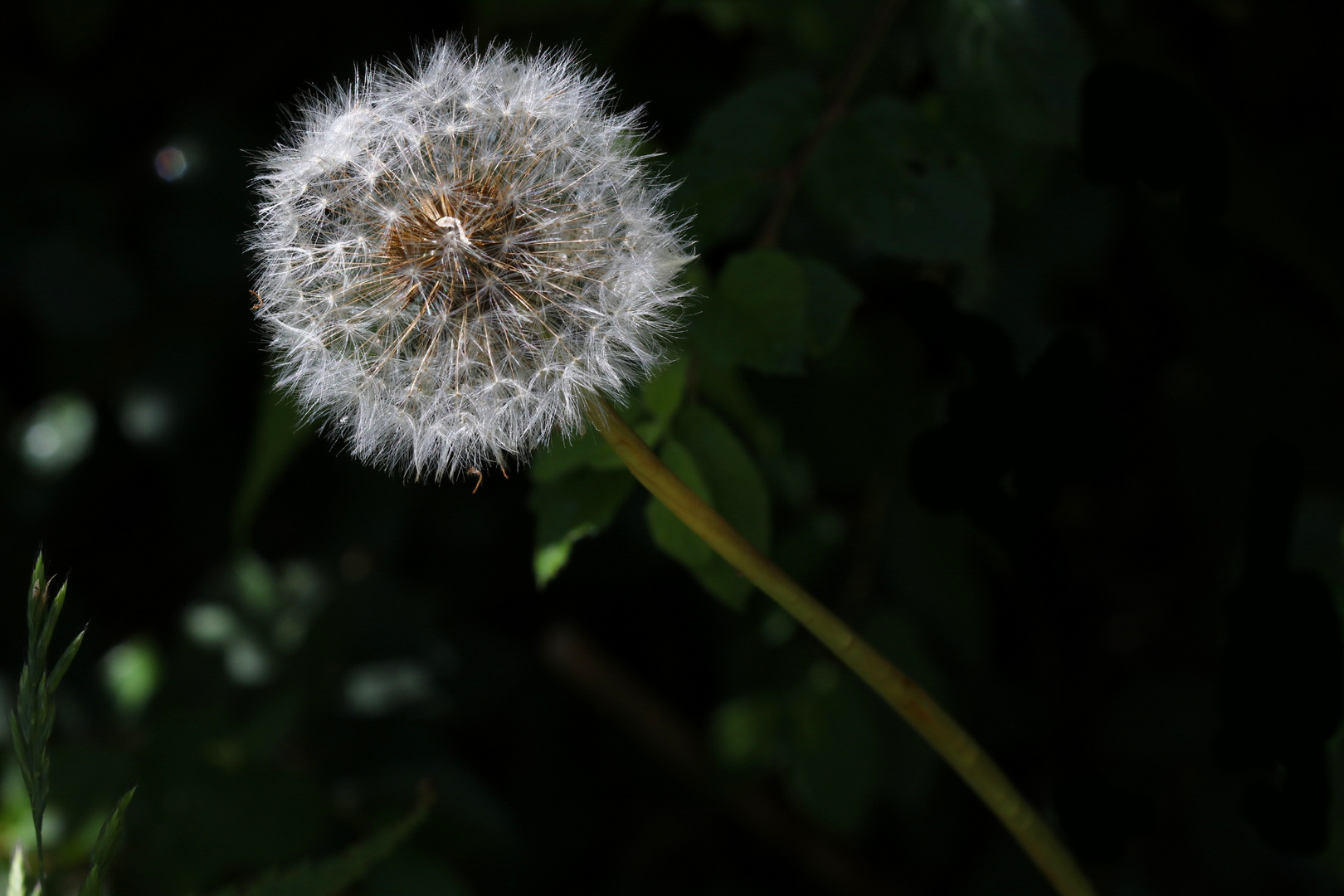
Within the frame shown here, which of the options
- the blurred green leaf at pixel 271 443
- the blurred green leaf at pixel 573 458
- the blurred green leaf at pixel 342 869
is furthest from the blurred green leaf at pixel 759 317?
the blurred green leaf at pixel 271 443

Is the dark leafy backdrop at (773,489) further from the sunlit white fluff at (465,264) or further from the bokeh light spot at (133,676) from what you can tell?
the sunlit white fluff at (465,264)

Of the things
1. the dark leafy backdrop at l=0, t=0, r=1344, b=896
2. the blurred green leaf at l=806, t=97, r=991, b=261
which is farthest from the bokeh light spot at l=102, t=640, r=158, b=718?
the blurred green leaf at l=806, t=97, r=991, b=261

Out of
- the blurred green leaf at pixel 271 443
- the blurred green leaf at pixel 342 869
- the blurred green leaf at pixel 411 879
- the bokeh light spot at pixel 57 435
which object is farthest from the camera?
the bokeh light spot at pixel 57 435

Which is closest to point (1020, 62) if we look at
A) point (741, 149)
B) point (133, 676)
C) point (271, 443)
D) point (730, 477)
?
point (741, 149)

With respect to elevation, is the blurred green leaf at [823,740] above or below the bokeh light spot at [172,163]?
below

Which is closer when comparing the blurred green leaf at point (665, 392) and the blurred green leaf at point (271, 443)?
the blurred green leaf at point (665, 392)

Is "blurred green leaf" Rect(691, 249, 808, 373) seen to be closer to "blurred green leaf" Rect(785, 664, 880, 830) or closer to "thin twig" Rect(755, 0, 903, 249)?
"thin twig" Rect(755, 0, 903, 249)

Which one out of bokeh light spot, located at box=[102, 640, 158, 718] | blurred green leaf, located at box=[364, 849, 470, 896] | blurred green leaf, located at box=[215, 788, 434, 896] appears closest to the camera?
blurred green leaf, located at box=[215, 788, 434, 896]

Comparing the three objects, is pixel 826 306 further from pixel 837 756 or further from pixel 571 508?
pixel 837 756
